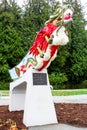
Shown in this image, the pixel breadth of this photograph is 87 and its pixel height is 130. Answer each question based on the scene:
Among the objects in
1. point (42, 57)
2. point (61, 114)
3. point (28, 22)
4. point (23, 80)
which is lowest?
point (61, 114)

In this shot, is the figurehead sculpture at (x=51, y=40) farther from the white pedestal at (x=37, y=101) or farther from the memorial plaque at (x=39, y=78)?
the white pedestal at (x=37, y=101)

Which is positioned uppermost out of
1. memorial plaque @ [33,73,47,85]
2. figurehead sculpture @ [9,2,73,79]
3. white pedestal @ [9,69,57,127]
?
figurehead sculpture @ [9,2,73,79]

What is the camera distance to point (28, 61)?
8.55 meters

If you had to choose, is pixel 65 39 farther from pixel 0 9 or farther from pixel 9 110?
pixel 0 9

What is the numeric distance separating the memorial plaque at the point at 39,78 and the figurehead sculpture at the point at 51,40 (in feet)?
0.48

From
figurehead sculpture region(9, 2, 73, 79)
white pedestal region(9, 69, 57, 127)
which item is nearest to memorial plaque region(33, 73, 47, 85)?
white pedestal region(9, 69, 57, 127)

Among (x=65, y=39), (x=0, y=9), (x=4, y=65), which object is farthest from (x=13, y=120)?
(x=0, y=9)

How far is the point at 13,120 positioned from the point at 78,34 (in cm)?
2444

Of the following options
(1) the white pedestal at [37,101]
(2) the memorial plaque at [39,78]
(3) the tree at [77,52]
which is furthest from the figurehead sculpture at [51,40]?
(3) the tree at [77,52]

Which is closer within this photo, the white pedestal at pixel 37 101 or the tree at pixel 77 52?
the white pedestal at pixel 37 101

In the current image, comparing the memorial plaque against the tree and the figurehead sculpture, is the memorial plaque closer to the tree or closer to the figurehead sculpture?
the figurehead sculpture

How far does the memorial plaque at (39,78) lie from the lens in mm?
8077

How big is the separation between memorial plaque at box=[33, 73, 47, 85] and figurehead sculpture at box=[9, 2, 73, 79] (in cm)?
15

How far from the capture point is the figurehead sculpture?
7.59m
